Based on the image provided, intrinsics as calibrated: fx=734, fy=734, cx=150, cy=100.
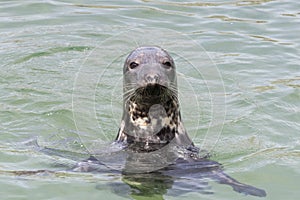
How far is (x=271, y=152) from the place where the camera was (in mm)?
7781

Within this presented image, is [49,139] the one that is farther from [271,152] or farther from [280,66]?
[280,66]

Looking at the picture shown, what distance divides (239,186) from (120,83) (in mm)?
4293

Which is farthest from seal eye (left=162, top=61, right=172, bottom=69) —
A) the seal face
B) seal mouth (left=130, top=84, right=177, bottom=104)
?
seal mouth (left=130, top=84, right=177, bottom=104)

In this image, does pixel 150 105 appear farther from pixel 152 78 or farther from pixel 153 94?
pixel 152 78

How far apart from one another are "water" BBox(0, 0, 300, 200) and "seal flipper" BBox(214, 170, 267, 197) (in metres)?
0.11

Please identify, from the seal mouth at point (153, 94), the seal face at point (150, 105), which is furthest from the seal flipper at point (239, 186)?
the seal mouth at point (153, 94)

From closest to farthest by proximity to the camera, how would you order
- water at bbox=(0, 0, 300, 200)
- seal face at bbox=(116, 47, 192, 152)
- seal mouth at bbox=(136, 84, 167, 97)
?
seal mouth at bbox=(136, 84, 167, 97)
seal face at bbox=(116, 47, 192, 152)
water at bbox=(0, 0, 300, 200)

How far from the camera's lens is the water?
7.07 metres

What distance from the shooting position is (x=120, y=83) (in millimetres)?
10383

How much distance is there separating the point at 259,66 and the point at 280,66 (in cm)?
30

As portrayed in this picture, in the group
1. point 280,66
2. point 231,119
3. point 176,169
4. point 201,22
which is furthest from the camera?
point 201,22

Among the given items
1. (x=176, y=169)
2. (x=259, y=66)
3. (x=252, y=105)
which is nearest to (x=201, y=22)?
(x=259, y=66)

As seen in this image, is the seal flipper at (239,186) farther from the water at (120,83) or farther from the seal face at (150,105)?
the seal face at (150,105)

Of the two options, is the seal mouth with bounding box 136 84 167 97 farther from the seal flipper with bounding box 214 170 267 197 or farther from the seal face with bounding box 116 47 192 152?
the seal flipper with bounding box 214 170 267 197
